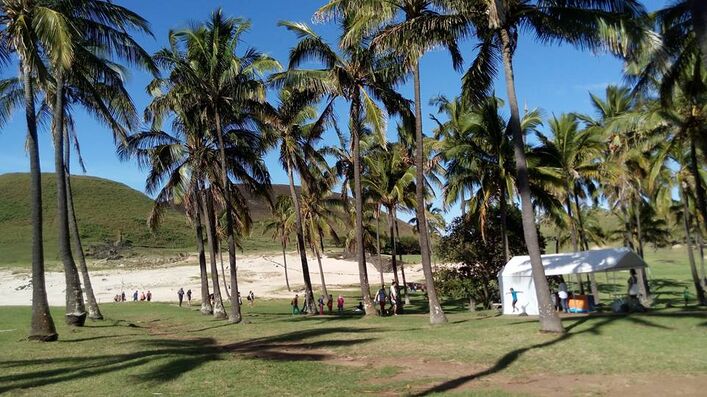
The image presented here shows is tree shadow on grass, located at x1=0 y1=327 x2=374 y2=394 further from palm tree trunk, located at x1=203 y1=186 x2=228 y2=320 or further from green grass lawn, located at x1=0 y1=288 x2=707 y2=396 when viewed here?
palm tree trunk, located at x1=203 y1=186 x2=228 y2=320

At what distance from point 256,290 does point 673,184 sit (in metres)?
36.4

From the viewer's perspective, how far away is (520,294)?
22.2m

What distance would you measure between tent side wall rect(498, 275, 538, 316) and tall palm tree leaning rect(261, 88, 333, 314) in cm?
1010

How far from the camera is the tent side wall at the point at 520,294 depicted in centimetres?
2183

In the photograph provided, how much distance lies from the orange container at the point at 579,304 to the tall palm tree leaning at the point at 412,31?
5912 mm

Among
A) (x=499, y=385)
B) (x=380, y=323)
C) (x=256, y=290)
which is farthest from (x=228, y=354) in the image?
(x=256, y=290)

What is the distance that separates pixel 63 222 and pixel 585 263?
1859cm

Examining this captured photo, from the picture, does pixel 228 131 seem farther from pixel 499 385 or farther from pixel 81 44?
pixel 499 385

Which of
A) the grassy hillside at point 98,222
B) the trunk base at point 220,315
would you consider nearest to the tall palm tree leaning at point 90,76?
the trunk base at point 220,315

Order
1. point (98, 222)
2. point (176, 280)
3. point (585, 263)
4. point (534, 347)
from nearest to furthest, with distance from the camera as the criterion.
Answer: point (534, 347), point (585, 263), point (176, 280), point (98, 222)

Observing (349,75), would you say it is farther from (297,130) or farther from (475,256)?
(475,256)

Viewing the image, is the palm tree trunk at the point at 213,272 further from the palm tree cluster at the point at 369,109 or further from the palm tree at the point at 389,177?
the palm tree at the point at 389,177

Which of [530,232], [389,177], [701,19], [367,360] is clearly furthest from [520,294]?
[701,19]

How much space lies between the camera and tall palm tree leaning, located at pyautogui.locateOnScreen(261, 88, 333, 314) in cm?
2477
